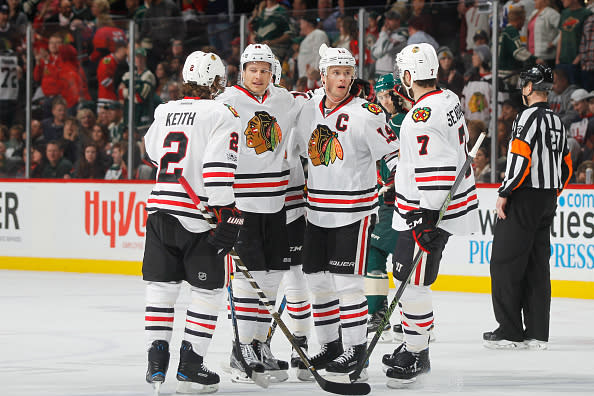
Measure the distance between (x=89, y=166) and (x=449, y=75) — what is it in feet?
11.7

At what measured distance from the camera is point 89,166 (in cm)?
1055

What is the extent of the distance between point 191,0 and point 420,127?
775 centimetres

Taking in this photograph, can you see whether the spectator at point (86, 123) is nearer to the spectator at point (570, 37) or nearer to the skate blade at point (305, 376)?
the spectator at point (570, 37)

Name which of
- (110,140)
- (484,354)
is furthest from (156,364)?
(110,140)

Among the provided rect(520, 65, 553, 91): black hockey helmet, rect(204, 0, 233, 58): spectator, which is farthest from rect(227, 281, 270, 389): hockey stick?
rect(204, 0, 233, 58): spectator

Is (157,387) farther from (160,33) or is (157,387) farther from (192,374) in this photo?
(160,33)

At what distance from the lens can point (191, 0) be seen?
12.0 m

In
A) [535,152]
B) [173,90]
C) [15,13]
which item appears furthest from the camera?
[15,13]

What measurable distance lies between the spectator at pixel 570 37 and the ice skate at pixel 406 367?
480cm

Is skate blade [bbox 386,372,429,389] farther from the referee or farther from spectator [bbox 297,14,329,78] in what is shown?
spectator [bbox 297,14,329,78]

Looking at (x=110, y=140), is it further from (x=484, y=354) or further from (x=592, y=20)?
(x=484, y=354)

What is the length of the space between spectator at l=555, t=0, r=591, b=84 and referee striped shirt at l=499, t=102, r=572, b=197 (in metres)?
3.11

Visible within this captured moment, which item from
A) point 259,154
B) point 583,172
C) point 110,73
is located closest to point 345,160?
point 259,154

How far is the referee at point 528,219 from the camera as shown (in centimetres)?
606
